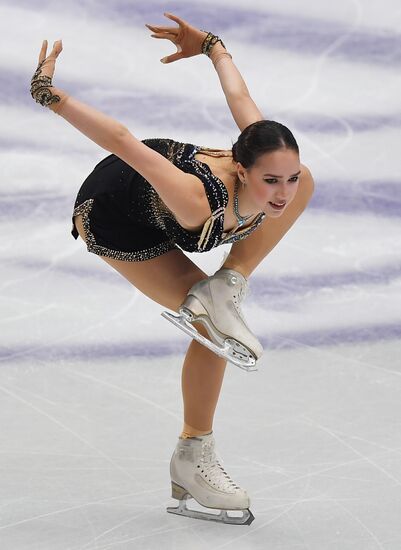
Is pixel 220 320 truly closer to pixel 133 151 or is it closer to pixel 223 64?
pixel 133 151

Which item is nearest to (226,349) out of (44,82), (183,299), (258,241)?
(183,299)

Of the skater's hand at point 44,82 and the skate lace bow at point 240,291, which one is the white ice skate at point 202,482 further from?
the skater's hand at point 44,82

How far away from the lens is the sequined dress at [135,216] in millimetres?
3314

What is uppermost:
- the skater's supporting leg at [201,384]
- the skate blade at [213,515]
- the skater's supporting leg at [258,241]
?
the skater's supporting leg at [258,241]

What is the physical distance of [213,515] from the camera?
3596mm

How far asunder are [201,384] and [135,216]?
0.53m

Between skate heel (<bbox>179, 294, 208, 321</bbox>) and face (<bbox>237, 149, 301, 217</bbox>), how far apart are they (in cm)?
33

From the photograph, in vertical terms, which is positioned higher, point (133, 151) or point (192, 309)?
point (133, 151)

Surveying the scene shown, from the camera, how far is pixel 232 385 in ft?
15.0

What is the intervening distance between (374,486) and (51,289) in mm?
1950

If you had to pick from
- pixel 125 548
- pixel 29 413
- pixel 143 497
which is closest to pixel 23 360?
pixel 29 413

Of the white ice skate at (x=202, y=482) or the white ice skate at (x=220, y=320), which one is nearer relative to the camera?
the white ice skate at (x=220, y=320)

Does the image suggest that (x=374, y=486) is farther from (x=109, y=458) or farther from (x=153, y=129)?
(x=153, y=129)

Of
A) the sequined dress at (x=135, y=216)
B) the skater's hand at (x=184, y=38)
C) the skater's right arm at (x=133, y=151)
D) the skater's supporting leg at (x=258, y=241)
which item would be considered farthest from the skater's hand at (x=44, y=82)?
the skater's supporting leg at (x=258, y=241)
